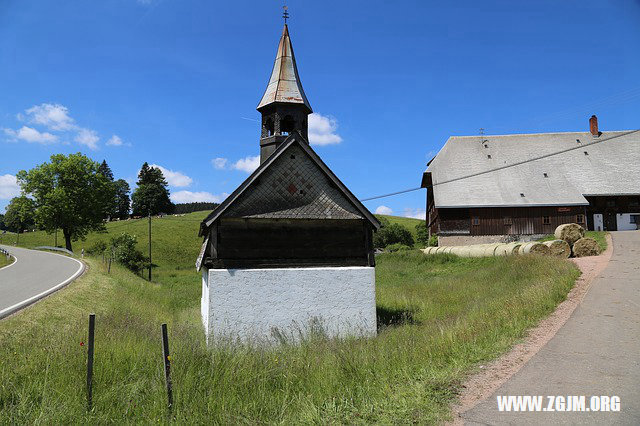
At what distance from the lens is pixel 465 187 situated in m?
37.5

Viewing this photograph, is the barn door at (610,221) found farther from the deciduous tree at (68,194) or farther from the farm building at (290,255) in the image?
the deciduous tree at (68,194)

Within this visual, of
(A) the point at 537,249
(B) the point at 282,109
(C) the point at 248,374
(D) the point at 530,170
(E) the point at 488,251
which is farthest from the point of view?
(D) the point at 530,170

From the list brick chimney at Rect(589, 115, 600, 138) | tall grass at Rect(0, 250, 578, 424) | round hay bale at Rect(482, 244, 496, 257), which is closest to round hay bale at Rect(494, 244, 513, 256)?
round hay bale at Rect(482, 244, 496, 257)

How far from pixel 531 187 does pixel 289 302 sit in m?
31.6

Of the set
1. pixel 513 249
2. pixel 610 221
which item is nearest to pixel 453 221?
pixel 513 249

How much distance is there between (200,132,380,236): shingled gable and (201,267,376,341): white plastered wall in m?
1.71

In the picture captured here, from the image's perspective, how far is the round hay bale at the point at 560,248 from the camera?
2086cm

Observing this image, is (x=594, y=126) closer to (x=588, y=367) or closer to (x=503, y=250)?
(x=503, y=250)

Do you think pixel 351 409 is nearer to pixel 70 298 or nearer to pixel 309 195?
pixel 309 195

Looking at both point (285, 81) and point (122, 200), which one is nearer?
point (285, 81)

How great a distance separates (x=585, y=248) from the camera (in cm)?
2114

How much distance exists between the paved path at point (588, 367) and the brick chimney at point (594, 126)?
123ft

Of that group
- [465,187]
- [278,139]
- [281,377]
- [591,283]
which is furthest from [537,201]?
[281,377]

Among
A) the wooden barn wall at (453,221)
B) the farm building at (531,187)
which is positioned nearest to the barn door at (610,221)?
the farm building at (531,187)
